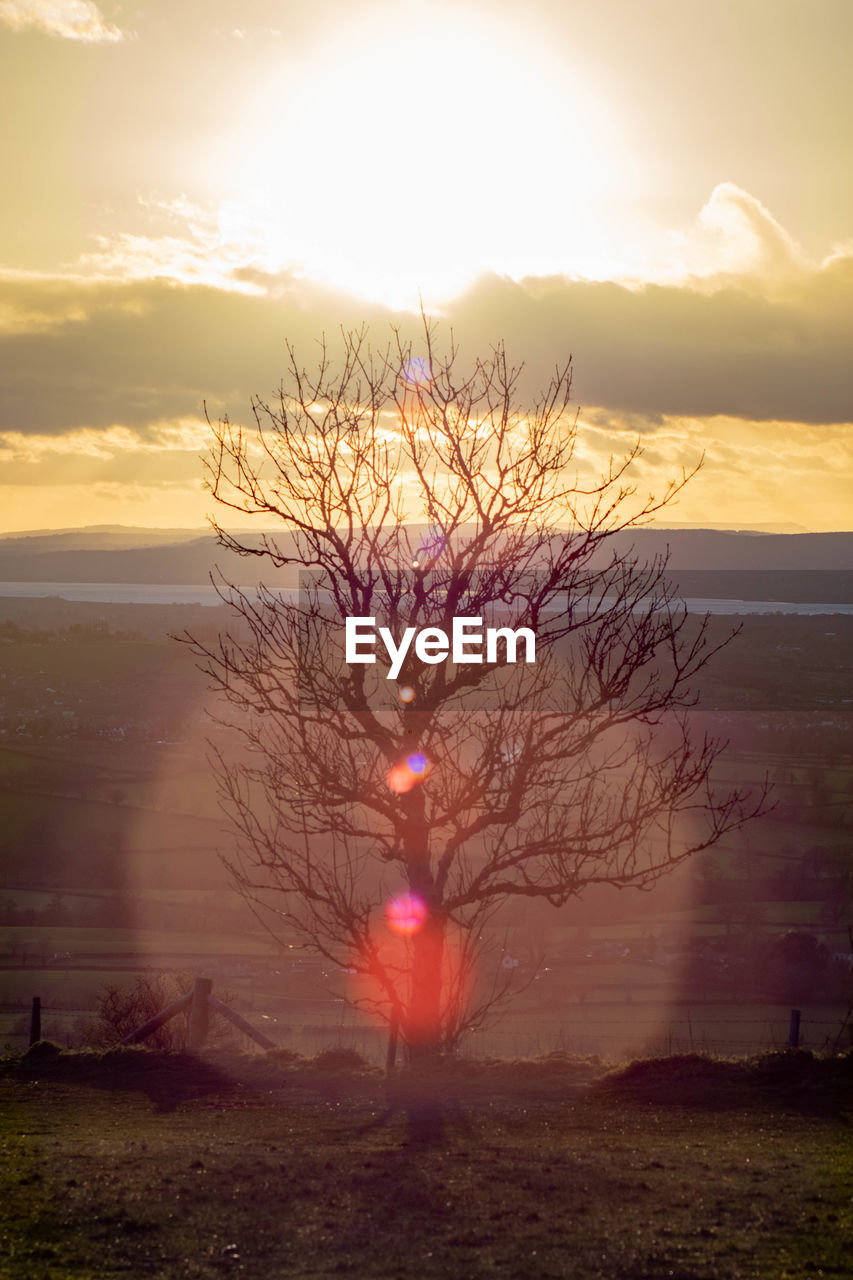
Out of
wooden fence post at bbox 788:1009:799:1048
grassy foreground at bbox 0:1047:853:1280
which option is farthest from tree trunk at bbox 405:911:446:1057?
wooden fence post at bbox 788:1009:799:1048

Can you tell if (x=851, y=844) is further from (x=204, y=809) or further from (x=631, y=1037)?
(x=204, y=809)

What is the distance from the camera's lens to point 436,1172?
22.8 feet

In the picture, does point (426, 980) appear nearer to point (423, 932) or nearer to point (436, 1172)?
point (423, 932)

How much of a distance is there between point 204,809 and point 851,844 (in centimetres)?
3054

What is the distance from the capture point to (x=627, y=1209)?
6.18 m

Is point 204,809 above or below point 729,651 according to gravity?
below

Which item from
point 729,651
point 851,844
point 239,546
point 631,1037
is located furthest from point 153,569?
point 239,546

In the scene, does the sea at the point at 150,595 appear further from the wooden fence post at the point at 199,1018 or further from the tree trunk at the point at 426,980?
the tree trunk at the point at 426,980

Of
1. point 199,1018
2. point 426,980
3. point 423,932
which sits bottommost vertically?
point 199,1018
